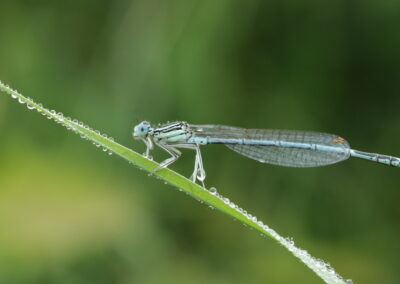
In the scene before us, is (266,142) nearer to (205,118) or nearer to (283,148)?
(283,148)

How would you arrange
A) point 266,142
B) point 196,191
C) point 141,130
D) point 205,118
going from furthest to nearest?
1. point 205,118
2. point 266,142
3. point 141,130
4. point 196,191

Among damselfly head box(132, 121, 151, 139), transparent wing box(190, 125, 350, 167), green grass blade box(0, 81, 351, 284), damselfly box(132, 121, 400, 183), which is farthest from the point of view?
transparent wing box(190, 125, 350, 167)

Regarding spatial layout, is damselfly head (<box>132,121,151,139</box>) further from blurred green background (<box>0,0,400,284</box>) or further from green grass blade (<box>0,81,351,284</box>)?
green grass blade (<box>0,81,351,284</box>)

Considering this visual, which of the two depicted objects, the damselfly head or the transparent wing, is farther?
the transparent wing

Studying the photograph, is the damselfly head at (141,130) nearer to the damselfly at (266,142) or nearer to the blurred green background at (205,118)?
the damselfly at (266,142)

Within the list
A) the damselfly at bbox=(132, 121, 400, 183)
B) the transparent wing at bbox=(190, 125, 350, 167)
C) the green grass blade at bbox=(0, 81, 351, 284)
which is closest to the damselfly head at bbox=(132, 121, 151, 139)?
the damselfly at bbox=(132, 121, 400, 183)

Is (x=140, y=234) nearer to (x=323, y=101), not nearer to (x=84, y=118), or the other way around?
(x=84, y=118)

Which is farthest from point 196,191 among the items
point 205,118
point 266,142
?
point 205,118

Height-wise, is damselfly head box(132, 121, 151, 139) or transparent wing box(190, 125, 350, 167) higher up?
transparent wing box(190, 125, 350, 167)
